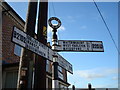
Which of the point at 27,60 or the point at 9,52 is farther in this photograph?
the point at 9,52

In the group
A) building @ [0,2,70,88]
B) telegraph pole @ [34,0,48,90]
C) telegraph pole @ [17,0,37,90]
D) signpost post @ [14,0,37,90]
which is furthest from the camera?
building @ [0,2,70,88]

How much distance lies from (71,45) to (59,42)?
1.28ft

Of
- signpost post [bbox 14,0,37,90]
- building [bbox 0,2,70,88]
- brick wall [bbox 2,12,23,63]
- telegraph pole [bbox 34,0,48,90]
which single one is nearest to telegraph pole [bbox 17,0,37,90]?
signpost post [bbox 14,0,37,90]

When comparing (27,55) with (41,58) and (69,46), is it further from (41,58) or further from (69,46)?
(69,46)

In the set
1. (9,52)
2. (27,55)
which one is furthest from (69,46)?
(9,52)

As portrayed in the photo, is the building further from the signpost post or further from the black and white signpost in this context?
the black and white signpost

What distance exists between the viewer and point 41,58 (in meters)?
4.48

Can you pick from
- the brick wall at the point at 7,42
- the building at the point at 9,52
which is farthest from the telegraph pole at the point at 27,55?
the brick wall at the point at 7,42

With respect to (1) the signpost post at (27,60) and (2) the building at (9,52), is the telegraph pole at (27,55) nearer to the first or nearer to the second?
(1) the signpost post at (27,60)

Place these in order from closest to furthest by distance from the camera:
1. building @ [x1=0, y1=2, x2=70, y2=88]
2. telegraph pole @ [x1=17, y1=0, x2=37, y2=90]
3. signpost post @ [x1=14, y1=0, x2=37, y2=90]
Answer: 1. signpost post @ [x1=14, y1=0, x2=37, y2=90]
2. telegraph pole @ [x1=17, y1=0, x2=37, y2=90]
3. building @ [x1=0, y1=2, x2=70, y2=88]

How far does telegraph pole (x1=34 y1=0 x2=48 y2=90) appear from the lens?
13.9 ft

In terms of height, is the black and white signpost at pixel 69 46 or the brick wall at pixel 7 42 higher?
the brick wall at pixel 7 42

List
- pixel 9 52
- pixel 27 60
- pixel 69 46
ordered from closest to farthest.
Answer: pixel 27 60 → pixel 69 46 → pixel 9 52

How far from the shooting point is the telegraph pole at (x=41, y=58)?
4.23 meters
